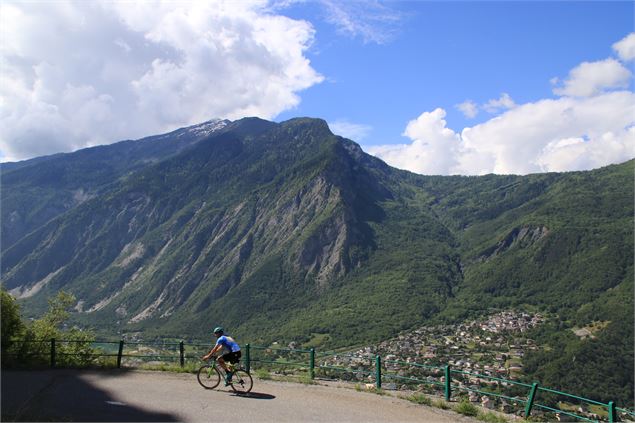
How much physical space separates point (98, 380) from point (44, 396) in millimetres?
3387

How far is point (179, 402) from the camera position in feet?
61.1

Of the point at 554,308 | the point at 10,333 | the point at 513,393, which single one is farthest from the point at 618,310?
the point at 10,333

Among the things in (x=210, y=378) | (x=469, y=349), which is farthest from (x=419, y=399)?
(x=469, y=349)

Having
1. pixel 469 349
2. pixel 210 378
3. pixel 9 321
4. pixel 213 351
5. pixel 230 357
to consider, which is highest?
pixel 9 321

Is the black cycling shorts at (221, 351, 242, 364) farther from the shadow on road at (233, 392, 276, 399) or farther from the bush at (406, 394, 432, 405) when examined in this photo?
the bush at (406, 394, 432, 405)

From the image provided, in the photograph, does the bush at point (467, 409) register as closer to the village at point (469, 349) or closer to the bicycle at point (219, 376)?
the bicycle at point (219, 376)

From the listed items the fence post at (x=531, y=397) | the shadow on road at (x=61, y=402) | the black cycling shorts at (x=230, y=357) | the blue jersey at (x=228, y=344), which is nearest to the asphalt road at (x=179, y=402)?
the shadow on road at (x=61, y=402)

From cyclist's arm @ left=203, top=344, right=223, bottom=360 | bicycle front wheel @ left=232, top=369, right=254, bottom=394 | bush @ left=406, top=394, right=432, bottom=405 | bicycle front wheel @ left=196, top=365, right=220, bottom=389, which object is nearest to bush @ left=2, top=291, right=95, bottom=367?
bicycle front wheel @ left=196, top=365, right=220, bottom=389

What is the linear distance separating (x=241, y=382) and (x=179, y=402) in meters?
2.74

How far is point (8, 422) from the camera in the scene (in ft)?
49.9

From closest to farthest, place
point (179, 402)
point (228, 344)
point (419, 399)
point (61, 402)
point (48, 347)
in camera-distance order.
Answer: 1. point (61, 402)
2. point (179, 402)
3. point (419, 399)
4. point (228, 344)
5. point (48, 347)

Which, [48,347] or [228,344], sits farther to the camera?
[48,347]

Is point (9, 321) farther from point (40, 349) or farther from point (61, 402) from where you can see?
point (61, 402)

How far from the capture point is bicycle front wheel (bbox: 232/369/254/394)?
810 inches
